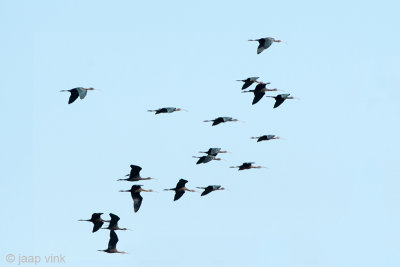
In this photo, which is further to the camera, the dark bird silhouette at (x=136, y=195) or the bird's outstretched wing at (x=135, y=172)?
the bird's outstretched wing at (x=135, y=172)

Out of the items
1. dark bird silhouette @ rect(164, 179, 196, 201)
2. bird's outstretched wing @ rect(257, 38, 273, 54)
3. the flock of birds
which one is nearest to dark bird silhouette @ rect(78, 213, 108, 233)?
the flock of birds

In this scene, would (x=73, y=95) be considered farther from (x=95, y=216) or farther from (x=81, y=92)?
(x=95, y=216)

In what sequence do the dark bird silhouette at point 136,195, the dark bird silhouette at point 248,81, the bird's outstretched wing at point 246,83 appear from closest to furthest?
1. the dark bird silhouette at point 136,195
2. the dark bird silhouette at point 248,81
3. the bird's outstretched wing at point 246,83

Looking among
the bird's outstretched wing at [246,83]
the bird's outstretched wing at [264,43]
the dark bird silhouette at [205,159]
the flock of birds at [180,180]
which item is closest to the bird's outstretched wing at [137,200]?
the flock of birds at [180,180]

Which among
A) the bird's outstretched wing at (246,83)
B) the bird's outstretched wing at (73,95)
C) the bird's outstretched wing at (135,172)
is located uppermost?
the bird's outstretched wing at (246,83)

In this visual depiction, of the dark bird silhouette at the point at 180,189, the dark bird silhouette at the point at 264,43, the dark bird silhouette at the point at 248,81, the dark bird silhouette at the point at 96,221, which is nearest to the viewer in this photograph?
the dark bird silhouette at the point at 264,43

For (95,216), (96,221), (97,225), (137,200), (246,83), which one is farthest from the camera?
(246,83)

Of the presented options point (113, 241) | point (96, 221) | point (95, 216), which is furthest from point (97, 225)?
point (113, 241)

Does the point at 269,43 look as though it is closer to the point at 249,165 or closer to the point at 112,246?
the point at 249,165

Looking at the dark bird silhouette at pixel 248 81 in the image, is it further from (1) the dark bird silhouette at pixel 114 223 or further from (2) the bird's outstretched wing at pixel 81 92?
(1) the dark bird silhouette at pixel 114 223

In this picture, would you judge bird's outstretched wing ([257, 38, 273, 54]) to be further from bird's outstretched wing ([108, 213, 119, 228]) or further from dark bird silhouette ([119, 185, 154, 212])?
bird's outstretched wing ([108, 213, 119, 228])

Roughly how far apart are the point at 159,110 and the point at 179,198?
760cm

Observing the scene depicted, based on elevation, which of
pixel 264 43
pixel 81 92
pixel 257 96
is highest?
pixel 264 43

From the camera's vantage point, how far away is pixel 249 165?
4931 inches
